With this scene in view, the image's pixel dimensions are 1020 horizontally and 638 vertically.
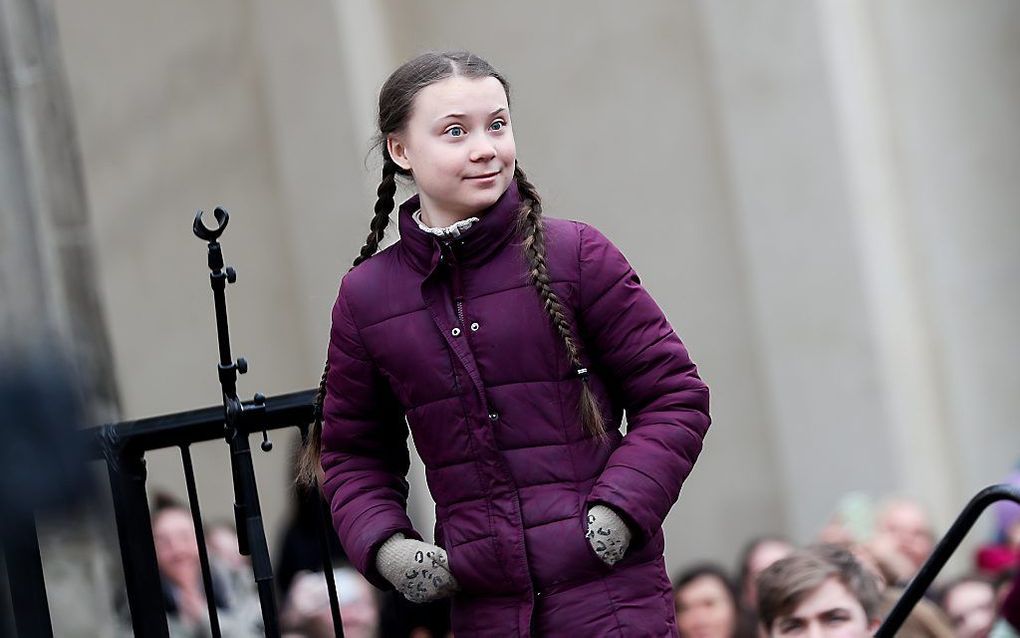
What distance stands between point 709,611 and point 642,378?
146 inches

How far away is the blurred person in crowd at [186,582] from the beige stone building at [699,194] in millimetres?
1818

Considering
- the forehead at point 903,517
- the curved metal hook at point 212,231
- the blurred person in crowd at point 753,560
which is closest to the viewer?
the curved metal hook at point 212,231

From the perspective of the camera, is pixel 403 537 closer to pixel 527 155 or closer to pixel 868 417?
pixel 868 417

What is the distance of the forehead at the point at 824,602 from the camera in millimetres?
5117

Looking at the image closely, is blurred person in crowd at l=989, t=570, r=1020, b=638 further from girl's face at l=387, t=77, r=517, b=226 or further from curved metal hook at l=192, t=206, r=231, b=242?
curved metal hook at l=192, t=206, r=231, b=242

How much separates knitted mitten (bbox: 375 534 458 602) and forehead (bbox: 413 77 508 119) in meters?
0.79

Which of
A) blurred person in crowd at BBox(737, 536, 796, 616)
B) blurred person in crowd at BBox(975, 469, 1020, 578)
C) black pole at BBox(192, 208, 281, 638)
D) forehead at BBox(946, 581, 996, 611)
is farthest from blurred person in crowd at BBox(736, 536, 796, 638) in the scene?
black pole at BBox(192, 208, 281, 638)

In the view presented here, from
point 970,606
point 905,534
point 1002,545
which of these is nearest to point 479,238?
point 970,606

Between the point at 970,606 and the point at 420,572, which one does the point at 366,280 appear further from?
the point at 970,606

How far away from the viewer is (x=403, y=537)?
3480 mm

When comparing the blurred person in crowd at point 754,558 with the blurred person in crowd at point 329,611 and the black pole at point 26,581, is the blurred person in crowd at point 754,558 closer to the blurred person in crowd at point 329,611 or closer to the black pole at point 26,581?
the blurred person in crowd at point 329,611

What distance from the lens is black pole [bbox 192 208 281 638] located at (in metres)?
3.87

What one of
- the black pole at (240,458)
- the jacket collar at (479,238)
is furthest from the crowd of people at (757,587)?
the jacket collar at (479,238)

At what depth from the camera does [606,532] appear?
329 centimetres
